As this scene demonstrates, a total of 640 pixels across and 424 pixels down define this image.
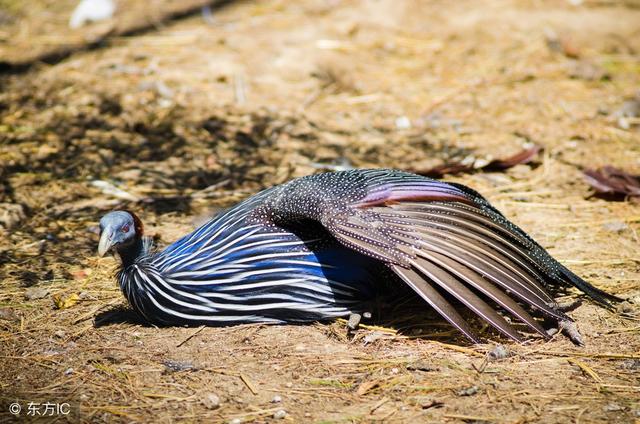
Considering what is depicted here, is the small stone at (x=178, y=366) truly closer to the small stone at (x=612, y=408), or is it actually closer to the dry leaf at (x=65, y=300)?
the dry leaf at (x=65, y=300)

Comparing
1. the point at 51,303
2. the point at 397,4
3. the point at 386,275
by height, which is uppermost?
the point at 397,4

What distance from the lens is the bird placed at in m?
3.94

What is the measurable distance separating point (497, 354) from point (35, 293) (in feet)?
8.48

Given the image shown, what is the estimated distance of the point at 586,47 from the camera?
337 inches

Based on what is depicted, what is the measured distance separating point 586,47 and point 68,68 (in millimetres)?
5316

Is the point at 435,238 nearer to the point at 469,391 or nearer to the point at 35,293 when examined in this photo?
the point at 469,391

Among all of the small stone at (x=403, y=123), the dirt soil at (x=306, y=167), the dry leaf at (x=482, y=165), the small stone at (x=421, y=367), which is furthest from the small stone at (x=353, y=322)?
the small stone at (x=403, y=123)

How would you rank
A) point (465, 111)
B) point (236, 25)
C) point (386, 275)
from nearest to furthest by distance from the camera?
point (386, 275) → point (465, 111) → point (236, 25)

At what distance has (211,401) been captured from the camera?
3545 mm

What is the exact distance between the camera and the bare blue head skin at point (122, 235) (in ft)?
13.7

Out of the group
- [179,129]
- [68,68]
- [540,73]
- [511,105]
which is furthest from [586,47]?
[68,68]

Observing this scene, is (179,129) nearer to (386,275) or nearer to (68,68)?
(68,68)

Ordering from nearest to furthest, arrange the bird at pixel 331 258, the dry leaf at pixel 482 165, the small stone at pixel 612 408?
the small stone at pixel 612 408 → the bird at pixel 331 258 → the dry leaf at pixel 482 165

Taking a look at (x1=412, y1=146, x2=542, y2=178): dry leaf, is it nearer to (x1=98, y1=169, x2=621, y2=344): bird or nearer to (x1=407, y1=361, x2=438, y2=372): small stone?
(x1=98, y1=169, x2=621, y2=344): bird
